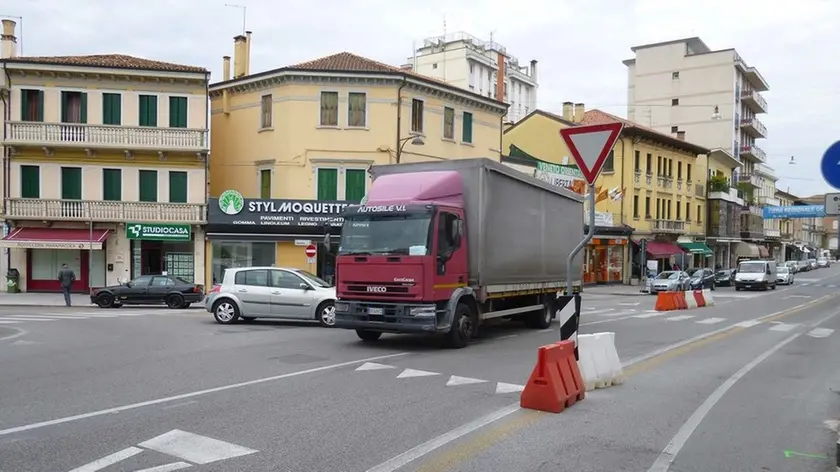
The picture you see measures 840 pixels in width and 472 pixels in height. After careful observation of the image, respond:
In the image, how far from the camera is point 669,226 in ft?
183

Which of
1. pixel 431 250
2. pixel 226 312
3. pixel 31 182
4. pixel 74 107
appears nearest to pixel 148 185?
pixel 74 107

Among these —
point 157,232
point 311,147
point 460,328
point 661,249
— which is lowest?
point 460,328

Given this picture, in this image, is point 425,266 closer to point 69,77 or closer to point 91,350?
point 91,350

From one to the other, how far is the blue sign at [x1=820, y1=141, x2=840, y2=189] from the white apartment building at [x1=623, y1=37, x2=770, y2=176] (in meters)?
64.9

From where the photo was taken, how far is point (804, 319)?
22984 millimetres

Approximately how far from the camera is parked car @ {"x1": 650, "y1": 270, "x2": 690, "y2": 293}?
3822cm

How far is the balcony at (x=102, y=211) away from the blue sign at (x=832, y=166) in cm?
2728

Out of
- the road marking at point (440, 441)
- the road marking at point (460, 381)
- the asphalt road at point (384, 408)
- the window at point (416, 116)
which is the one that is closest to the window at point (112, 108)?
the window at point (416, 116)

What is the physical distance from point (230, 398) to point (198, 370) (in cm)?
232

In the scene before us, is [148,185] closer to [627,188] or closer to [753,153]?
[627,188]

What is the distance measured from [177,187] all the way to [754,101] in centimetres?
6736

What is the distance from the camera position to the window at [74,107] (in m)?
30.4

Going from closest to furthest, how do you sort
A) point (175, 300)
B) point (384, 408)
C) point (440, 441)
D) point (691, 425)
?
point (440, 441)
point (691, 425)
point (384, 408)
point (175, 300)

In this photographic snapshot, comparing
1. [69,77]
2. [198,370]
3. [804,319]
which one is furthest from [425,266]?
[69,77]
